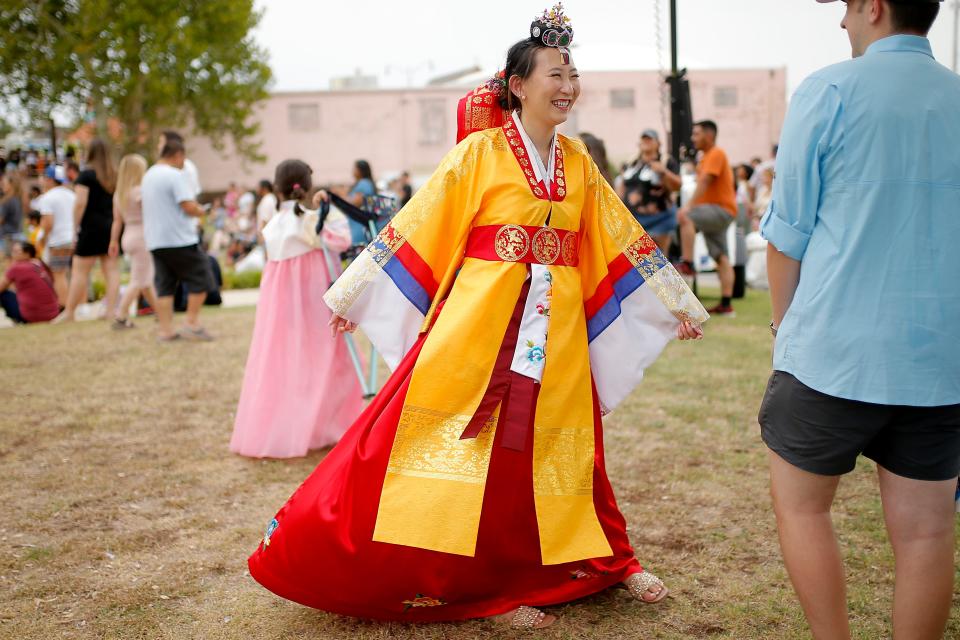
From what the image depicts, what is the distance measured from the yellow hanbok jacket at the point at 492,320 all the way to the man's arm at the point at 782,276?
812 mm

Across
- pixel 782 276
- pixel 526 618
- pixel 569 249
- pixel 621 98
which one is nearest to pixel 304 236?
pixel 569 249

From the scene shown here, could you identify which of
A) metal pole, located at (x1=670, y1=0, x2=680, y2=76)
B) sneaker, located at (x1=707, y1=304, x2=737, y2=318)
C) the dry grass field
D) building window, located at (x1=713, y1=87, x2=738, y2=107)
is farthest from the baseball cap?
building window, located at (x1=713, y1=87, x2=738, y2=107)

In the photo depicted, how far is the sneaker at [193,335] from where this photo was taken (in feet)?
25.2

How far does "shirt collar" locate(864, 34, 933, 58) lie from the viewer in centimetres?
182

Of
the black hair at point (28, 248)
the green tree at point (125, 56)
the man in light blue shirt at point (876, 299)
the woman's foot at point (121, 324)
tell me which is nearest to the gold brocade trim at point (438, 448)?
the man in light blue shirt at point (876, 299)

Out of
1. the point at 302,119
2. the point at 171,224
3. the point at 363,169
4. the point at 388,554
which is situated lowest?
the point at 388,554

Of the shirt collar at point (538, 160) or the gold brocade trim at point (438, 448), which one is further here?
the shirt collar at point (538, 160)

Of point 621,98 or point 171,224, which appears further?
point 621,98

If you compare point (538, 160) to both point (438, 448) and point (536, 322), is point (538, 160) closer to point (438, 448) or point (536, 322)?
point (536, 322)

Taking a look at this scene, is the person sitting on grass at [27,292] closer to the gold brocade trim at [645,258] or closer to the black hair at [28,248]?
the black hair at [28,248]

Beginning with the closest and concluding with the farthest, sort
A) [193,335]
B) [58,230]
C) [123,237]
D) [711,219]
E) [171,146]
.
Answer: [171,146] < [193,335] < [711,219] < [123,237] < [58,230]

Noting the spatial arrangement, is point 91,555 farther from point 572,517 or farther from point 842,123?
point 842,123

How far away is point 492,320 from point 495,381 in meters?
0.18

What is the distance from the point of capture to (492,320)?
103 inches
